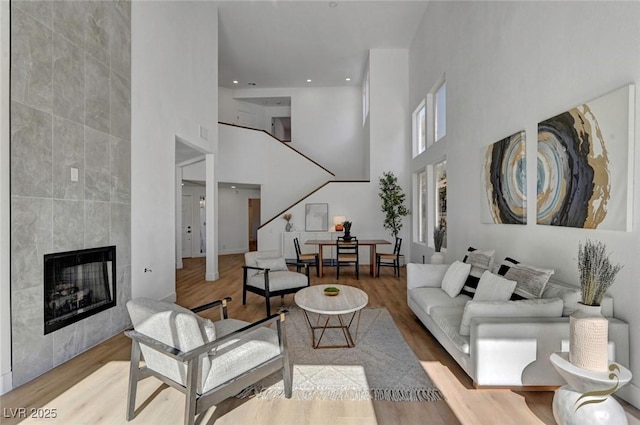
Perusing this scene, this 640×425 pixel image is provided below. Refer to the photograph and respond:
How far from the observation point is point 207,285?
577 centimetres

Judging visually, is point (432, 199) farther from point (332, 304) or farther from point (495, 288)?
point (332, 304)

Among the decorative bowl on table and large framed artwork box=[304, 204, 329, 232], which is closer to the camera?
the decorative bowl on table

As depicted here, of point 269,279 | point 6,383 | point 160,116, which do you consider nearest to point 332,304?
point 269,279

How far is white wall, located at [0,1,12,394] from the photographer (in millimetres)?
2281

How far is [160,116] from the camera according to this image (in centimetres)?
436

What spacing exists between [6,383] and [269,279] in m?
2.52

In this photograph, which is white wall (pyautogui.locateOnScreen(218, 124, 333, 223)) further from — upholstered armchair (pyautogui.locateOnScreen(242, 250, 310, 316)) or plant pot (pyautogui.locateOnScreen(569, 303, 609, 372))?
plant pot (pyautogui.locateOnScreen(569, 303, 609, 372))

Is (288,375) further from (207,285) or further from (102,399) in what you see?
(207,285)

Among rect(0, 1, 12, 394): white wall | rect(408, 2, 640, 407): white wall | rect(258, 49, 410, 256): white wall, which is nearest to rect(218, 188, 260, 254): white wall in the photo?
rect(258, 49, 410, 256): white wall

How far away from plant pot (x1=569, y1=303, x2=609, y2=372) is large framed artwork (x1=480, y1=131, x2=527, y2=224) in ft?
5.48

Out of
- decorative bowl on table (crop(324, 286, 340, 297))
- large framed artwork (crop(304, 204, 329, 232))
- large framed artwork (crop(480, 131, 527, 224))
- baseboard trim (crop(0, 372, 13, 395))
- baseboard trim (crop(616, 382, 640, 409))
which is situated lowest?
baseboard trim (crop(0, 372, 13, 395))

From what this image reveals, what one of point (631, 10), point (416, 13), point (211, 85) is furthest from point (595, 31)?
point (211, 85)

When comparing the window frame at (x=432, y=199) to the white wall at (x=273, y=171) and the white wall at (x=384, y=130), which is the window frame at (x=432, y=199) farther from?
the white wall at (x=273, y=171)

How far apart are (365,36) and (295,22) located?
181cm
